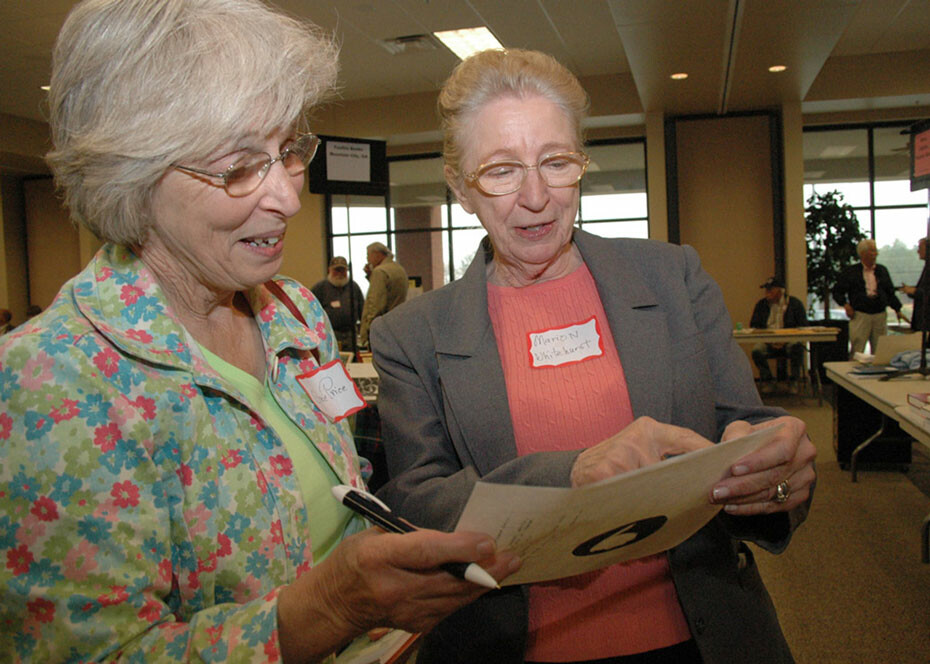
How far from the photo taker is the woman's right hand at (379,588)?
771 mm

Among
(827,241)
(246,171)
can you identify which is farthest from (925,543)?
(827,241)

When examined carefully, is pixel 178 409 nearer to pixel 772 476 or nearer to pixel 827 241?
pixel 772 476

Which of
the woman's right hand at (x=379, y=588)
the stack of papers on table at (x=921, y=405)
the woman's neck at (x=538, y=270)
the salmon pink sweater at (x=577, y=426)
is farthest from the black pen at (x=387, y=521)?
the stack of papers on table at (x=921, y=405)

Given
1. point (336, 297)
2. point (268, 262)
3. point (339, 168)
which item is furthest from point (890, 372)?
point (336, 297)

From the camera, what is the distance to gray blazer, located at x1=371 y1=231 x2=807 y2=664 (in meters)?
1.23

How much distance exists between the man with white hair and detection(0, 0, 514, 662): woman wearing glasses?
372 inches

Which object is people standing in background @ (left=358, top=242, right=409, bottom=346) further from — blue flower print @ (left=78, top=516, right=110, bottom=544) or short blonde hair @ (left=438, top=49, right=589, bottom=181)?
blue flower print @ (left=78, top=516, right=110, bottom=544)

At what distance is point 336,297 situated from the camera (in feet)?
30.3

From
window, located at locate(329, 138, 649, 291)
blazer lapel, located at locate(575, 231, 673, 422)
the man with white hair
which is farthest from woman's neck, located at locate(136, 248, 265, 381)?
window, located at locate(329, 138, 649, 291)

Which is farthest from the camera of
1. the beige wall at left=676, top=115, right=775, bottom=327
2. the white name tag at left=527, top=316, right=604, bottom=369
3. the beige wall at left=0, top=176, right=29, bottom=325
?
the beige wall at left=0, top=176, right=29, bottom=325

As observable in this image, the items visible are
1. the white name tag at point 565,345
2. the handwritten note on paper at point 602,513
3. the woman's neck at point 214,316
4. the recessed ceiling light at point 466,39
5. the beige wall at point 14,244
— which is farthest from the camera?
the beige wall at point 14,244

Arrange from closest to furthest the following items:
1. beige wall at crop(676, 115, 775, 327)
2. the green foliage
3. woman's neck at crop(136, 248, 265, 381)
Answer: woman's neck at crop(136, 248, 265, 381), the green foliage, beige wall at crop(676, 115, 775, 327)

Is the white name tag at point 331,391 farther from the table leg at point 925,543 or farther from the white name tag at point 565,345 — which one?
the table leg at point 925,543

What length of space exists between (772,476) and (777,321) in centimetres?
917
